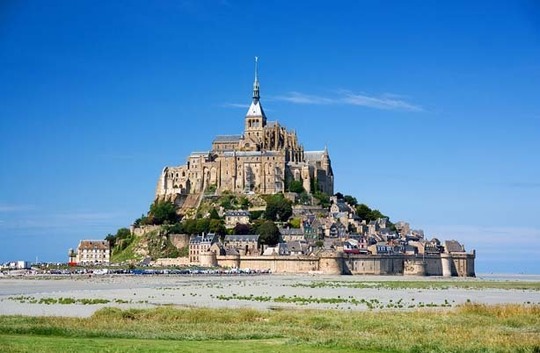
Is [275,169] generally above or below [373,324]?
above

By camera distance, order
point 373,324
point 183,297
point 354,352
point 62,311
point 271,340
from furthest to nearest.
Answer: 1. point 183,297
2. point 62,311
3. point 373,324
4. point 271,340
5. point 354,352

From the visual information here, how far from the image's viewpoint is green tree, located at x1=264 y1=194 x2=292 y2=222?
130m

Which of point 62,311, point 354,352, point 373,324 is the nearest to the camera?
point 354,352

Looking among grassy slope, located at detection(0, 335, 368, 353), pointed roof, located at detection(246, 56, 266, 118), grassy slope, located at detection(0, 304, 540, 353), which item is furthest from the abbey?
grassy slope, located at detection(0, 335, 368, 353)

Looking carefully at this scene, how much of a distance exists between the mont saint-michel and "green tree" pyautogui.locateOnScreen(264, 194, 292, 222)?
0.15 metres

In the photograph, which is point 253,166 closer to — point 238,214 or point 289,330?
point 238,214

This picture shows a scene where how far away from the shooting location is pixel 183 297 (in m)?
54.6

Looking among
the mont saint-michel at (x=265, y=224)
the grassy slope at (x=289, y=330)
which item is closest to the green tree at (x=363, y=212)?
the mont saint-michel at (x=265, y=224)

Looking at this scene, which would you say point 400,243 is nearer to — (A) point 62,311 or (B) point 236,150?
(B) point 236,150

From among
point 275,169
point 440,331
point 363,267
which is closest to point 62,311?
point 440,331

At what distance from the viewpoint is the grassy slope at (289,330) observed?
1041 inches

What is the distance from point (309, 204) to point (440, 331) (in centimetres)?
10398

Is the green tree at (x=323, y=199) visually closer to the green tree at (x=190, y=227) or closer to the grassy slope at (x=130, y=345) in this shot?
the green tree at (x=190, y=227)

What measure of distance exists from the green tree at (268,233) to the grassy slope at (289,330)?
267 ft
